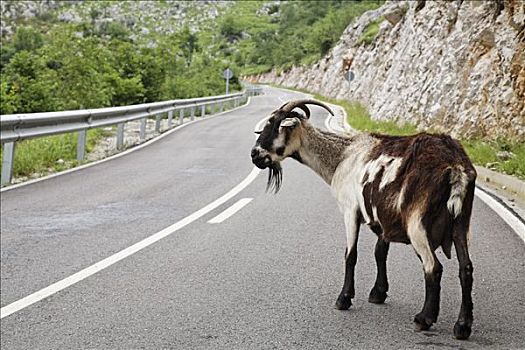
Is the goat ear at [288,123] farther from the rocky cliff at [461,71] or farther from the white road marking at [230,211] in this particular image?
the rocky cliff at [461,71]

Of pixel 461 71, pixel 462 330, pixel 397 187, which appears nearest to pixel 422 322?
pixel 462 330

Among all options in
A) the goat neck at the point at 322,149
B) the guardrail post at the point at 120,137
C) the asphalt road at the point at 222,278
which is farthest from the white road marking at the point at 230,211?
the guardrail post at the point at 120,137

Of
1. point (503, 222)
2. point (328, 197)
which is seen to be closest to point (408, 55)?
point (328, 197)

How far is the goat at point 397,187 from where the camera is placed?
451 cm

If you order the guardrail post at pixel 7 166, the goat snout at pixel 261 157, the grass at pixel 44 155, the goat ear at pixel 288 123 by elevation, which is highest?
the goat ear at pixel 288 123

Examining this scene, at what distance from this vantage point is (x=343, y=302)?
5.45 metres

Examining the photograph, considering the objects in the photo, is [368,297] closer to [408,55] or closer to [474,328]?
[474,328]

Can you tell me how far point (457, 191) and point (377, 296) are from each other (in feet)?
4.74

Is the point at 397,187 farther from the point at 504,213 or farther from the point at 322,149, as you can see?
the point at 504,213

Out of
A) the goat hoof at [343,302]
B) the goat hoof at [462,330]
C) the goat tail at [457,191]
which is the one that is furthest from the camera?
the goat hoof at [343,302]

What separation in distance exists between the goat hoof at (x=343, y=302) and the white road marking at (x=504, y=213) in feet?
11.1

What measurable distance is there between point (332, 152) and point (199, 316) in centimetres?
162

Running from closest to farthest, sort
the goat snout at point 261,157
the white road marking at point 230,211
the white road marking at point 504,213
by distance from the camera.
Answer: the goat snout at point 261,157
the white road marking at point 504,213
the white road marking at point 230,211

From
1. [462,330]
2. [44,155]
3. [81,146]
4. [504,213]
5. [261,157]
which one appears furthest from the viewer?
[81,146]
